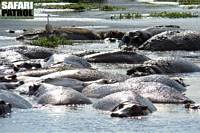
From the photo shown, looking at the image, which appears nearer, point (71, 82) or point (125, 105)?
point (125, 105)

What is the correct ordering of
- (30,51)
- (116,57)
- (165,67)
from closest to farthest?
(165,67) → (116,57) → (30,51)

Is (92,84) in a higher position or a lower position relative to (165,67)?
higher

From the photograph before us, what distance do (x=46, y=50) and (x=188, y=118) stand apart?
1343 cm

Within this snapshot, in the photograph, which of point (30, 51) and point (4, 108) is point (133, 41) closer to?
point (30, 51)

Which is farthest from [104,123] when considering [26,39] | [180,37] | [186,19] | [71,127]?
[186,19]

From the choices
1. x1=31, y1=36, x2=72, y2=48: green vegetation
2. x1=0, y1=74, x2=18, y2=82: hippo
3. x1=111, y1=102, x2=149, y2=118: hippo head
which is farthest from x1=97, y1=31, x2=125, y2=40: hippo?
x1=111, y1=102, x2=149, y2=118: hippo head

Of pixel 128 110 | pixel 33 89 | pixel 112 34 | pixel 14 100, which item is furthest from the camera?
pixel 112 34

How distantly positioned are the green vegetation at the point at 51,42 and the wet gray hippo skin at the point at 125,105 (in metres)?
17.5

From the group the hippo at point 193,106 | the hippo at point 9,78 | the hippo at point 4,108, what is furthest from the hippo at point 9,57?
the hippo at point 193,106

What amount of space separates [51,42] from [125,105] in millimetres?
19143

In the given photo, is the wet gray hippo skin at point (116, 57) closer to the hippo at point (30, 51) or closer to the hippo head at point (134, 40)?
the hippo at point (30, 51)

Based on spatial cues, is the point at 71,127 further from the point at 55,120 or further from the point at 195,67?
the point at 195,67

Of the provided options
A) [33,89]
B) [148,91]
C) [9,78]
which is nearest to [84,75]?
[9,78]

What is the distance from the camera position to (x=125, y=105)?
15.2 meters
